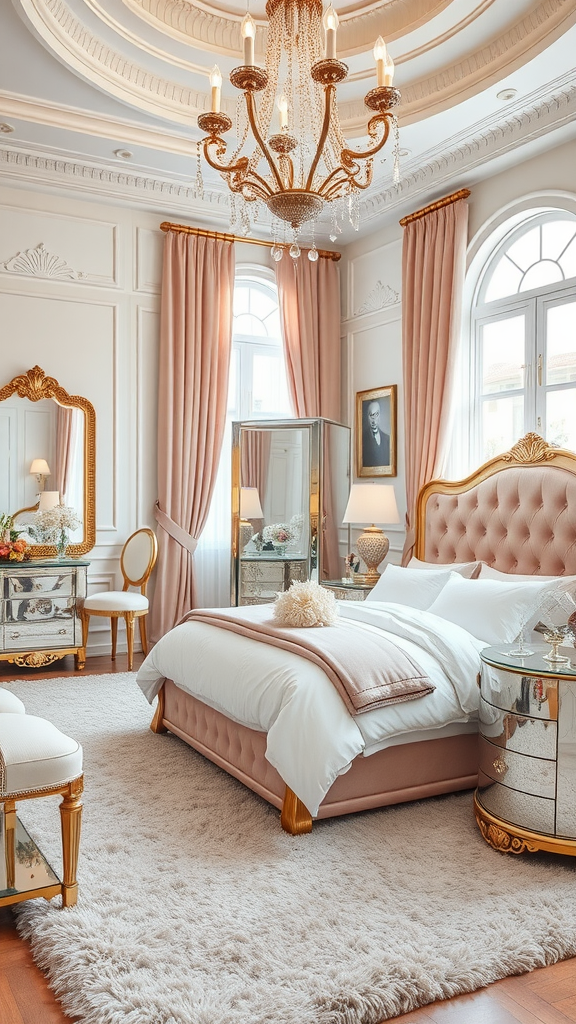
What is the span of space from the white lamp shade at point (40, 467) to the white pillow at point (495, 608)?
3123 mm

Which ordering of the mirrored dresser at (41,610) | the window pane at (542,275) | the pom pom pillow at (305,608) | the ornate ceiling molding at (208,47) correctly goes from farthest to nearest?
the mirrored dresser at (41,610) → the window pane at (542,275) → the ornate ceiling molding at (208,47) → the pom pom pillow at (305,608)

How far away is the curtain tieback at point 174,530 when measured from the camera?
5926 millimetres

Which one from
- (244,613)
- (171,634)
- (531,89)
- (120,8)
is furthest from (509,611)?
(120,8)

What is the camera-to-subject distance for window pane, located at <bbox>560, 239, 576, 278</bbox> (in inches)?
180

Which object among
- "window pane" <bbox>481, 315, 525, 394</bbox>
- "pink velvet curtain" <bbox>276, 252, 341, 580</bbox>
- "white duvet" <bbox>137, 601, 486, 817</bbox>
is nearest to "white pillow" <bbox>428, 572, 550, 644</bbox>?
"white duvet" <bbox>137, 601, 486, 817</bbox>

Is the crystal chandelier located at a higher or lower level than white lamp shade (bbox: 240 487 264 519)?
higher

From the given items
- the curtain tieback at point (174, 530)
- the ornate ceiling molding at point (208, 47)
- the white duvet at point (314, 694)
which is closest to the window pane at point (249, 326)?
the curtain tieback at point (174, 530)

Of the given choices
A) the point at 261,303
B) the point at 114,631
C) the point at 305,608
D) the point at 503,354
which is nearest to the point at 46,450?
the point at 114,631

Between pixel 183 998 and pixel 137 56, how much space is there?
4.55 metres

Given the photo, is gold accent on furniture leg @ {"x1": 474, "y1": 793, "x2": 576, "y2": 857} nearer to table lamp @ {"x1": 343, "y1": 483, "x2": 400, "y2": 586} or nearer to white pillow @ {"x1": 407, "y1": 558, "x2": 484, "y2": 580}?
white pillow @ {"x1": 407, "y1": 558, "x2": 484, "y2": 580}

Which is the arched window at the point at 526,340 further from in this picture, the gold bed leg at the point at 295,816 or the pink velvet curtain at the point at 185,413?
the gold bed leg at the point at 295,816

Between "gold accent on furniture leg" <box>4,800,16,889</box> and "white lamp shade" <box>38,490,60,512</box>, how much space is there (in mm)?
3377

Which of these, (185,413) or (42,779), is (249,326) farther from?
(42,779)

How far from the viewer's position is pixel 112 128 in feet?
16.4
